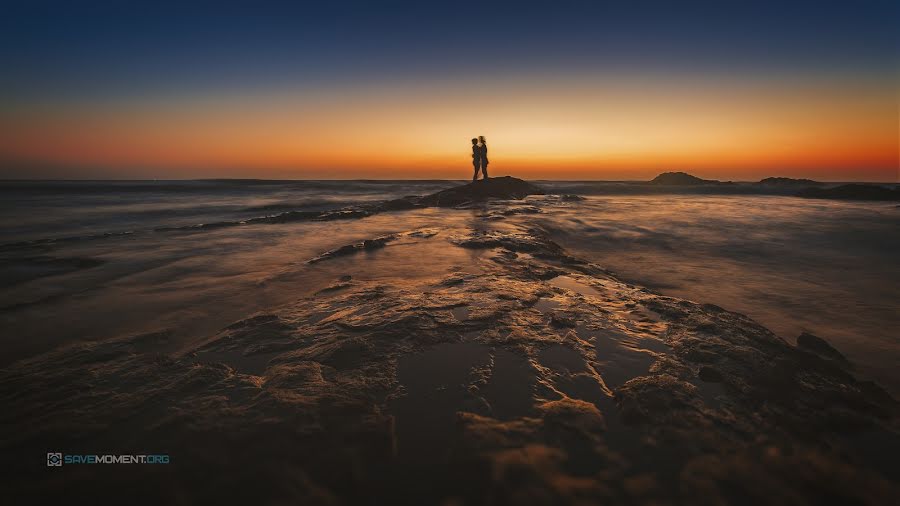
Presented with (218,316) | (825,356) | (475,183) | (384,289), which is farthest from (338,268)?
(475,183)

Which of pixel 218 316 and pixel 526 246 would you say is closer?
pixel 218 316

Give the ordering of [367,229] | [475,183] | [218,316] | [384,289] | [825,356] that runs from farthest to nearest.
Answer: [475,183] → [367,229] → [384,289] → [218,316] → [825,356]

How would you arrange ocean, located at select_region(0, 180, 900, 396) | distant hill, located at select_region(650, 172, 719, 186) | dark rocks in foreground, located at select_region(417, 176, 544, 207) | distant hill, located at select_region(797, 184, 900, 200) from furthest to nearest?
distant hill, located at select_region(650, 172, 719, 186), distant hill, located at select_region(797, 184, 900, 200), dark rocks in foreground, located at select_region(417, 176, 544, 207), ocean, located at select_region(0, 180, 900, 396)

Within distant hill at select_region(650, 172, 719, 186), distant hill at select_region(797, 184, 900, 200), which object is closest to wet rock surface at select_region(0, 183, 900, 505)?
distant hill at select_region(797, 184, 900, 200)

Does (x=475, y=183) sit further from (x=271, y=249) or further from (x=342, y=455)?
(x=342, y=455)

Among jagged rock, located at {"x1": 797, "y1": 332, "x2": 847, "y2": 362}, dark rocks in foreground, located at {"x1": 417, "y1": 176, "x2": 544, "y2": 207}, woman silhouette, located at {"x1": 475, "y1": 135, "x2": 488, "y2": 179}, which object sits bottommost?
jagged rock, located at {"x1": 797, "y1": 332, "x2": 847, "y2": 362}

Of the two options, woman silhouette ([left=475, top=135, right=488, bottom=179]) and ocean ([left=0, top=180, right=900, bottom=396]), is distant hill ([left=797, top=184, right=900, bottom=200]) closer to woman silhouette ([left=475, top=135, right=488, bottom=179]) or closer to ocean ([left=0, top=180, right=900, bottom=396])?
ocean ([left=0, top=180, right=900, bottom=396])

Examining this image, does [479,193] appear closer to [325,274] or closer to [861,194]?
[325,274]

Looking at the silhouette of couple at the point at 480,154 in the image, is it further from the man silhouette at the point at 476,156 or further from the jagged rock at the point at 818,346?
Answer: the jagged rock at the point at 818,346

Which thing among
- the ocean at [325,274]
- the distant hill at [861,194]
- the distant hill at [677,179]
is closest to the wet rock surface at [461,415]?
the ocean at [325,274]
